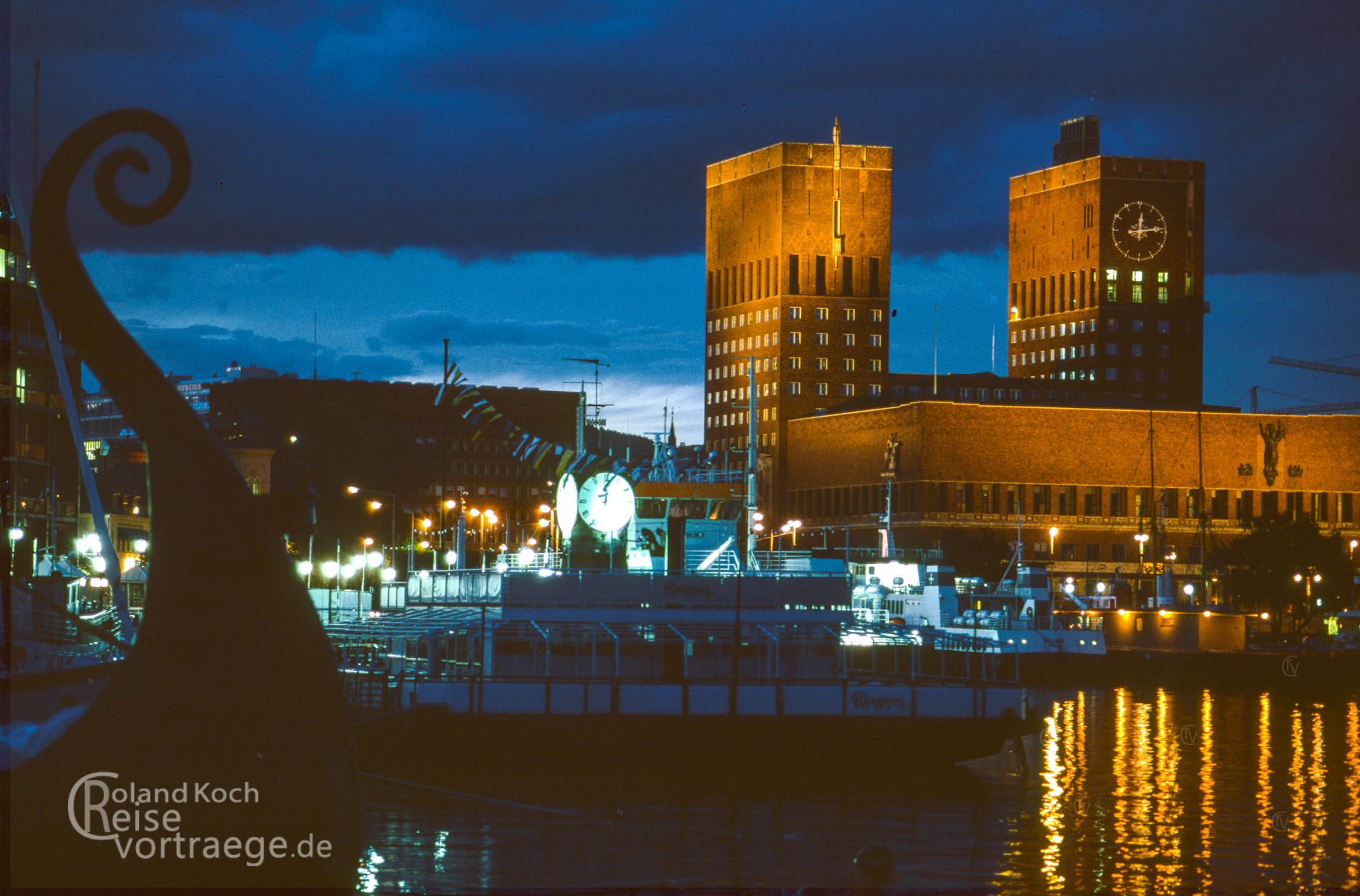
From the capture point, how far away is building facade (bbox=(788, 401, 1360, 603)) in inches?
7377

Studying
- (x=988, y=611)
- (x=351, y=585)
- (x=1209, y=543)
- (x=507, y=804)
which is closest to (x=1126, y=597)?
(x=1209, y=543)

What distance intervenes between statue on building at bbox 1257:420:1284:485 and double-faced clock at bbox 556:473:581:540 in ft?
469

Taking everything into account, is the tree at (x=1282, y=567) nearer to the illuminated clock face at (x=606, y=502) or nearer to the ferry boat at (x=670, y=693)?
the illuminated clock face at (x=606, y=502)

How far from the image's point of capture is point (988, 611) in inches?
4267

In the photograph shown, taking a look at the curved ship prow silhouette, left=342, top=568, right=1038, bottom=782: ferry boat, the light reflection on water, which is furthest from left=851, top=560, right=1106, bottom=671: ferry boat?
the curved ship prow silhouette

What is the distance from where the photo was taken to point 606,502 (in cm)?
6147

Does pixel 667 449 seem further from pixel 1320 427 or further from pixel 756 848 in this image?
pixel 1320 427

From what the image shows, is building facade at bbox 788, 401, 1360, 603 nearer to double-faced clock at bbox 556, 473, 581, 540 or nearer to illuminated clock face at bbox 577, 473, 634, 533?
double-faced clock at bbox 556, 473, 581, 540

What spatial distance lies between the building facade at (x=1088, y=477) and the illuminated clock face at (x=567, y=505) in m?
127

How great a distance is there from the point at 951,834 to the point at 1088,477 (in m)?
155

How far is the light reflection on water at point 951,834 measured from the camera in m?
32.3

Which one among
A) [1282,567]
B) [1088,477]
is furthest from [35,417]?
[1088,477]

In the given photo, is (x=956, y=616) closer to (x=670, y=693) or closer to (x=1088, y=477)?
(x=670, y=693)

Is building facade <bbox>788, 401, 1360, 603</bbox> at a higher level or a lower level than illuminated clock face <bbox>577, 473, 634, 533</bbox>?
higher
